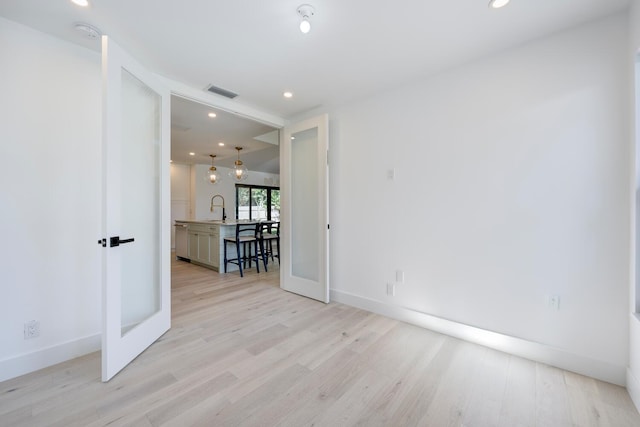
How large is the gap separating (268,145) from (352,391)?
16.5ft

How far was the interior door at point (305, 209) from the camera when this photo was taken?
126 inches

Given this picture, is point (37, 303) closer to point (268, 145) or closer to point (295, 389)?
point (295, 389)

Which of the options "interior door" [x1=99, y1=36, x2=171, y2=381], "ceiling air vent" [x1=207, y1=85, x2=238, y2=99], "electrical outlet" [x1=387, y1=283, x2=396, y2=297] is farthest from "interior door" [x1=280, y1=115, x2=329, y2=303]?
"interior door" [x1=99, y1=36, x2=171, y2=381]

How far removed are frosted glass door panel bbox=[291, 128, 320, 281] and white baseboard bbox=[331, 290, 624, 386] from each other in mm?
1000

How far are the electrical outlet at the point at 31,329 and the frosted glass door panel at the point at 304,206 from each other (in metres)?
2.45

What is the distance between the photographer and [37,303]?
191cm

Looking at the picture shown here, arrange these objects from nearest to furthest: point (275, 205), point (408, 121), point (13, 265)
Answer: point (13, 265), point (408, 121), point (275, 205)

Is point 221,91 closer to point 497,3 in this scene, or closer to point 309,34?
point 309,34

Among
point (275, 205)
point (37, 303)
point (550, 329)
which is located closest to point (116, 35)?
point (37, 303)

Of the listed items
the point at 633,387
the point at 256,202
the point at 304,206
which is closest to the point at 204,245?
the point at 304,206

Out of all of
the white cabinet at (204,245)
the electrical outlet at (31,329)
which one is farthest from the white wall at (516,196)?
the white cabinet at (204,245)

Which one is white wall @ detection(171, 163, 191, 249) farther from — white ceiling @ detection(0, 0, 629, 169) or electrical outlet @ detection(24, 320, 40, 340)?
electrical outlet @ detection(24, 320, 40, 340)

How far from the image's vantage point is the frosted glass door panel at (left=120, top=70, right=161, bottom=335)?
2080 millimetres

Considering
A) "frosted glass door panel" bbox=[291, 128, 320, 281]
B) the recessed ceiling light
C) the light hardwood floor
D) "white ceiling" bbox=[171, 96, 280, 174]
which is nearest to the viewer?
the light hardwood floor
